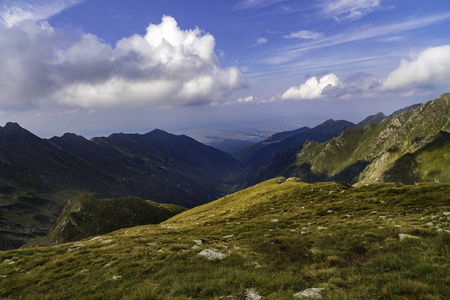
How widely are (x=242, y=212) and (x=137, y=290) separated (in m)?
30.6

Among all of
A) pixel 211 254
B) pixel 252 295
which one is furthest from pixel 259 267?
pixel 211 254

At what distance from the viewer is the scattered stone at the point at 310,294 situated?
9095 mm

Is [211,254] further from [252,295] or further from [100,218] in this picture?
[100,218]

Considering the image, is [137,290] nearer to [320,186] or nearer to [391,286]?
A: [391,286]

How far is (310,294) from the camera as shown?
9.36m

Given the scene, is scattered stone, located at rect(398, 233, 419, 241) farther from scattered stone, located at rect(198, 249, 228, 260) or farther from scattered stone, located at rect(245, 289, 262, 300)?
scattered stone, located at rect(198, 249, 228, 260)

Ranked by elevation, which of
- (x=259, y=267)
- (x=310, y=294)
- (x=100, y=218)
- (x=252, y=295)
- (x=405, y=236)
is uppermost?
(x=310, y=294)

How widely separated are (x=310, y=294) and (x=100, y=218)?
100053mm

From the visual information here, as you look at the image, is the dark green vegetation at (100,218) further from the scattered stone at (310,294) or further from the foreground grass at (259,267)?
the scattered stone at (310,294)

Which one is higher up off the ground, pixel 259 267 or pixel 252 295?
pixel 252 295

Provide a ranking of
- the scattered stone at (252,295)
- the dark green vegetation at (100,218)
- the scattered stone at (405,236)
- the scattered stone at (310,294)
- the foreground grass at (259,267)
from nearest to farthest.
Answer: the scattered stone at (310,294), the scattered stone at (252,295), the foreground grass at (259,267), the scattered stone at (405,236), the dark green vegetation at (100,218)

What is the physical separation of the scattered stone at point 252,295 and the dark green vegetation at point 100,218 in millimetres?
89528

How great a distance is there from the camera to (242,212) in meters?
39.8

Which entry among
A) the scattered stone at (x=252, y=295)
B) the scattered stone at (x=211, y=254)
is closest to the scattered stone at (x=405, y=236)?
the scattered stone at (x=252, y=295)
